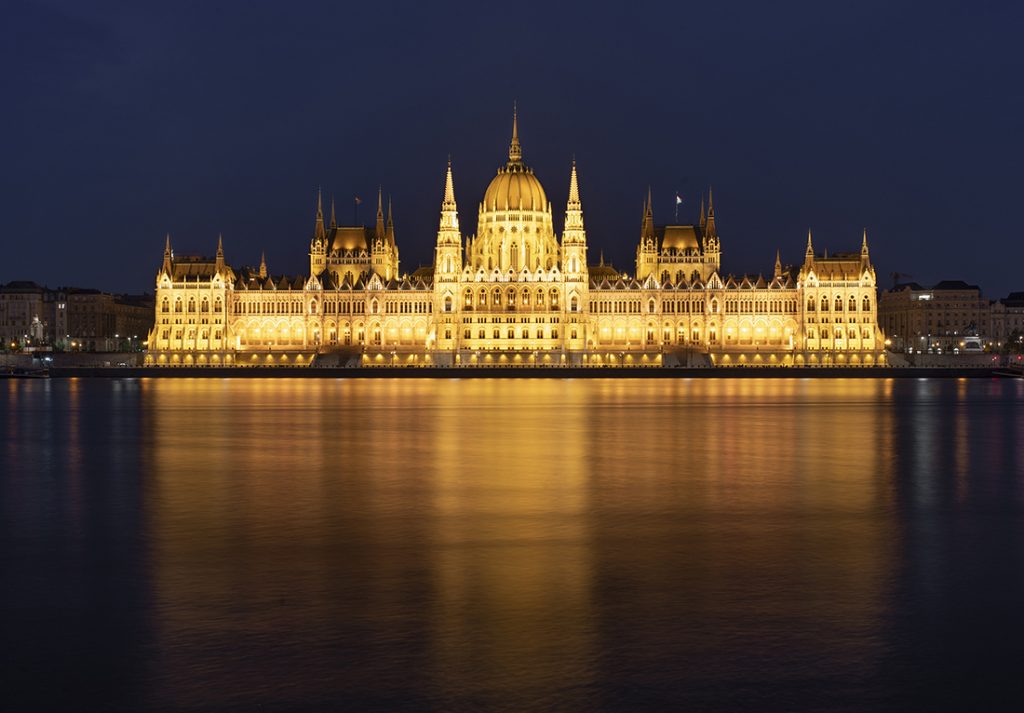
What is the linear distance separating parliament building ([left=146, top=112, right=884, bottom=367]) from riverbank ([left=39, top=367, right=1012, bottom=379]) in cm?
1068

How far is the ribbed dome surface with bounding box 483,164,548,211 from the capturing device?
148 m

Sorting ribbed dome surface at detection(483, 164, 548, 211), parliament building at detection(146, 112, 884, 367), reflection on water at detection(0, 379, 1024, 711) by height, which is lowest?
reflection on water at detection(0, 379, 1024, 711)

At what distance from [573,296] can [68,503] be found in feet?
385

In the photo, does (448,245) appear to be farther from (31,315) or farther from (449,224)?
Result: (31,315)

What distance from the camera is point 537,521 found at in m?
20.8

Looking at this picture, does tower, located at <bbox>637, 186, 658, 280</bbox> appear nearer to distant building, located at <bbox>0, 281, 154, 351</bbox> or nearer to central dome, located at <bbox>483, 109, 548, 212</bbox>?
central dome, located at <bbox>483, 109, 548, 212</bbox>

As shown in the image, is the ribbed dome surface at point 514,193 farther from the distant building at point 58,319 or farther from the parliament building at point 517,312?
the distant building at point 58,319

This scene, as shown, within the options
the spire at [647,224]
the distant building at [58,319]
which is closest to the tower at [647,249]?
the spire at [647,224]

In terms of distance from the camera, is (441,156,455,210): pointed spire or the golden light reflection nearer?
the golden light reflection

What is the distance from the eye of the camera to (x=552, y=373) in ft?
387

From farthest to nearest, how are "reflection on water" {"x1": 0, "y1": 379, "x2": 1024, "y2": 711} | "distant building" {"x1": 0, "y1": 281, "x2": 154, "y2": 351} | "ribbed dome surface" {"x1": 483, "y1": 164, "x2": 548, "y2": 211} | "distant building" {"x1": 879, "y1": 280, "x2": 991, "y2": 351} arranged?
"distant building" {"x1": 879, "y1": 280, "x2": 991, "y2": 351}
"distant building" {"x1": 0, "y1": 281, "x2": 154, "y2": 351}
"ribbed dome surface" {"x1": 483, "y1": 164, "x2": 548, "y2": 211}
"reflection on water" {"x1": 0, "y1": 379, "x2": 1024, "y2": 711}

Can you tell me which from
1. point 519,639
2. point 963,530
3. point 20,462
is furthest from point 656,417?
point 519,639

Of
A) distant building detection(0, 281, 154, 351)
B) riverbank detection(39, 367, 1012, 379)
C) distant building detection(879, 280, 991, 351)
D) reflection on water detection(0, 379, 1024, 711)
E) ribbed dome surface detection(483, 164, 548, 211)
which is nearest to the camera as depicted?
reflection on water detection(0, 379, 1024, 711)

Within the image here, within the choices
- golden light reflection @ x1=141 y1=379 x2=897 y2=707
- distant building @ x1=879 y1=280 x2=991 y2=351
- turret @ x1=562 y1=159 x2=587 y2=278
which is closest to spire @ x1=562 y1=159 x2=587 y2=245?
turret @ x1=562 y1=159 x2=587 y2=278
